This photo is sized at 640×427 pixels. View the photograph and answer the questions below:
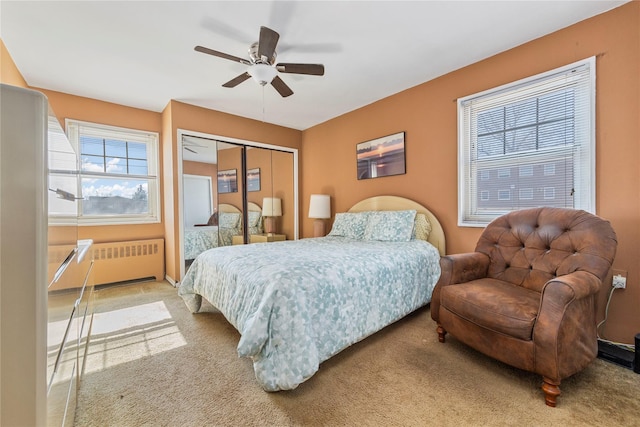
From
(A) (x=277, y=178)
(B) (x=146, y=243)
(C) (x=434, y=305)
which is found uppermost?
(A) (x=277, y=178)

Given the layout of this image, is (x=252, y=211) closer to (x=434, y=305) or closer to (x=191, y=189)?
(x=191, y=189)

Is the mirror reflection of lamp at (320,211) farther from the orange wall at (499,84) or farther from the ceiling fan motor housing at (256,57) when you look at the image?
the ceiling fan motor housing at (256,57)

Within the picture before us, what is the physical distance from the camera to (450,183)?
287 cm

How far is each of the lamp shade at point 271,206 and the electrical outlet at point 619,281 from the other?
412 cm

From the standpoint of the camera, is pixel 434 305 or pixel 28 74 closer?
pixel 434 305

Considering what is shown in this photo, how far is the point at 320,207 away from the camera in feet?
13.5

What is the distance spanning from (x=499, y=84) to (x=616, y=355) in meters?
2.38

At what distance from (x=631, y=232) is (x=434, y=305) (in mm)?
1499

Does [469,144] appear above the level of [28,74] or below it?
below

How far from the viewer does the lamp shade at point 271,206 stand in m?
4.54

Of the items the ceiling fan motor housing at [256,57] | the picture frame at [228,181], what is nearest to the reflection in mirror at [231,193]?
the picture frame at [228,181]

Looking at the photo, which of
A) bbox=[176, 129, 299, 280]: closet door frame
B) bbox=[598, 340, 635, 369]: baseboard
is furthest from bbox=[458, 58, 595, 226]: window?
bbox=[176, 129, 299, 280]: closet door frame

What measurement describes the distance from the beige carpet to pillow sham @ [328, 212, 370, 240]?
145cm

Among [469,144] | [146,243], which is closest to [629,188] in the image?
[469,144]
